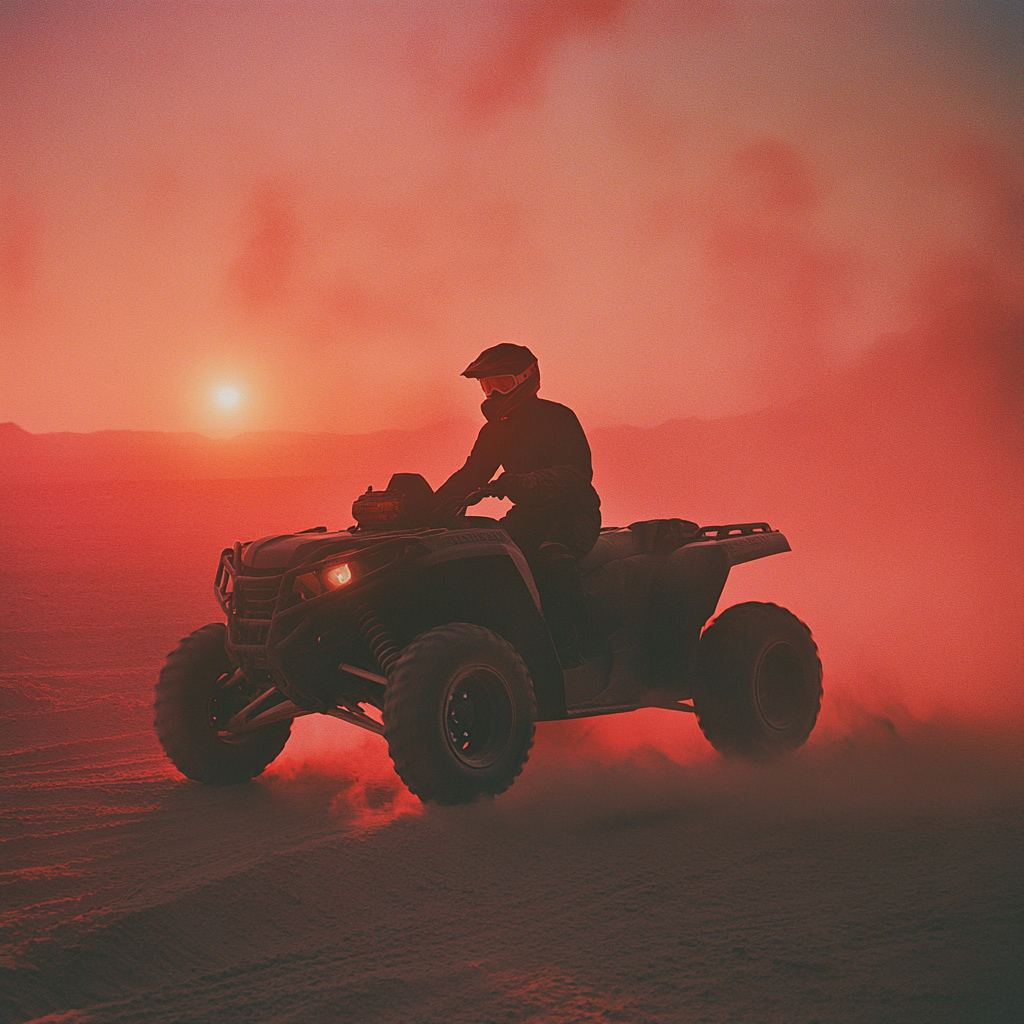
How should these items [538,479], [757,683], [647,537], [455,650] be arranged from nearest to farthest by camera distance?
[455,650], [538,479], [757,683], [647,537]

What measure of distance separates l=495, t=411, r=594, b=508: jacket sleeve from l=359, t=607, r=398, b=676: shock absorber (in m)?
1.07

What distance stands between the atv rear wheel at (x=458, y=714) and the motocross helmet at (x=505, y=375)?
5.19ft

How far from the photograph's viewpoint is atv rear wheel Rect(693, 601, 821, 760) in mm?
6348

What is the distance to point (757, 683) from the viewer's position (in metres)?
6.45

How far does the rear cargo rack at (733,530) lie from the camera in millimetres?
6805

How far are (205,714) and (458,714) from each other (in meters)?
1.85

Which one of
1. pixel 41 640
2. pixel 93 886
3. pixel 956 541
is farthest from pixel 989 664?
pixel 41 640

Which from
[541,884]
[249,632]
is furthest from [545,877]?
[249,632]

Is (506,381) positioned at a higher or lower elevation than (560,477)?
higher

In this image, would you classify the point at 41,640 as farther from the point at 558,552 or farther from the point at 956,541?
the point at 956,541

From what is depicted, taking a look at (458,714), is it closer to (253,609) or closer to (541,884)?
(541,884)

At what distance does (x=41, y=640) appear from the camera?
13.4 meters

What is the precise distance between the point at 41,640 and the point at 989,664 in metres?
11.4

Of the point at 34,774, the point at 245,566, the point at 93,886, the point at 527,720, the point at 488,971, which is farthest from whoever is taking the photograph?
the point at 34,774
